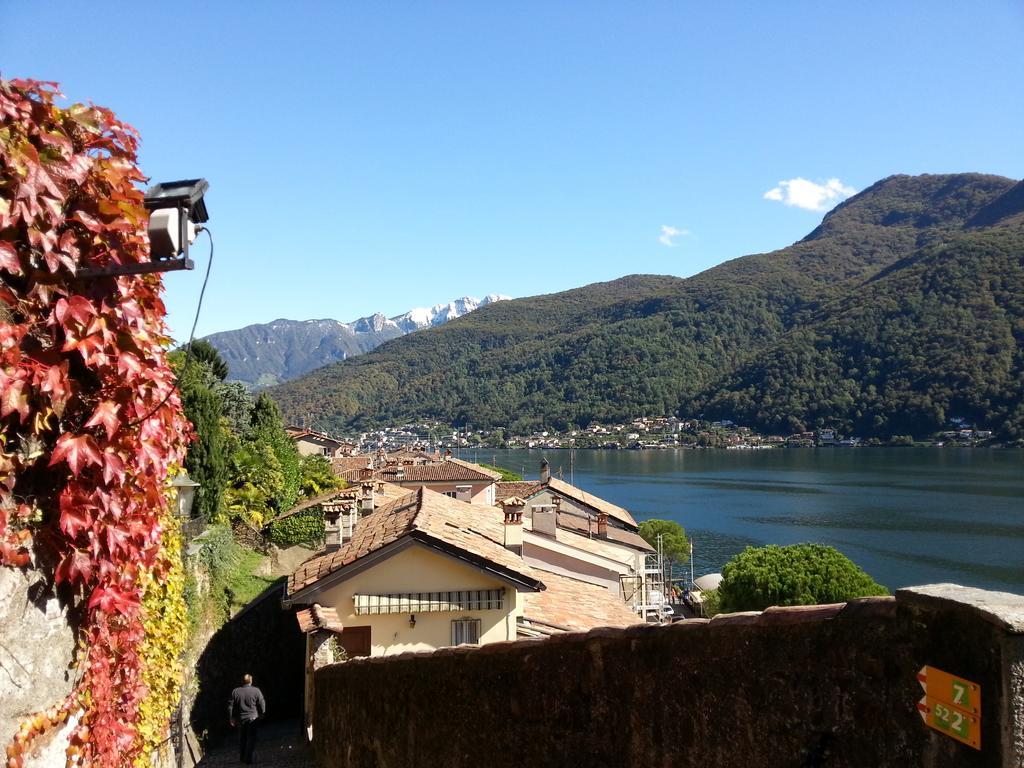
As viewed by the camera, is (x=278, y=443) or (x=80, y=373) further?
(x=278, y=443)

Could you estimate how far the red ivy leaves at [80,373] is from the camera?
260cm

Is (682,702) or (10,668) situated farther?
(682,702)

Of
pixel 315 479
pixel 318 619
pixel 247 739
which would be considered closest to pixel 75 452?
pixel 318 619

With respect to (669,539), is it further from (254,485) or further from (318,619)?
(318,619)

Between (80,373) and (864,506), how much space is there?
93.1 metres

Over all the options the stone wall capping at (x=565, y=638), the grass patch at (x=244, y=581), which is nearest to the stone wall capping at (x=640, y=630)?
the stone wall capping at (x=565, y=638)

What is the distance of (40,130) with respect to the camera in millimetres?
2723

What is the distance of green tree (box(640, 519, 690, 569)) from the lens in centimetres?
5581

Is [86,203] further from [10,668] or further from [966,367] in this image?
[966,367]

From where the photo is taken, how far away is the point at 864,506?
86125 millimetres

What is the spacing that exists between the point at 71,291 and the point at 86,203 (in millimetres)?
340

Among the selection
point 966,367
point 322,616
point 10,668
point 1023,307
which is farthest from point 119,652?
point 1023,307

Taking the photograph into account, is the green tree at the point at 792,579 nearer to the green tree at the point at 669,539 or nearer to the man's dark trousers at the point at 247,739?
the green tree at the point at 669,539

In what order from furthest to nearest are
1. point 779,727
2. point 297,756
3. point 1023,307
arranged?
point 1023,307
point 297,756
point 779,727
